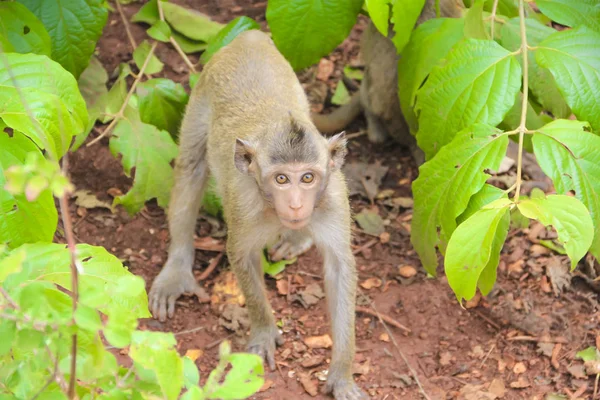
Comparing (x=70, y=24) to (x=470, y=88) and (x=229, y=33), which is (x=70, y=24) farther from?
(x=470, y=88)

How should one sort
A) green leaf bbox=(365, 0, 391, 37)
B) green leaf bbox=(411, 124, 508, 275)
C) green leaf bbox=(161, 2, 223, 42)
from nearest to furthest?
green leaf bbox=(411, 124, 508, 275), green leaf bbox=(365, 0, 391, 37), green leaf bbox=(161, 2, 223, 42)

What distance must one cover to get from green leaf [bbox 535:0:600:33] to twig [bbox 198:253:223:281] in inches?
147

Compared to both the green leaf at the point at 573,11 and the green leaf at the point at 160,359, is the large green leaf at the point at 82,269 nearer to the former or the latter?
the green leaf at the point at 160,359

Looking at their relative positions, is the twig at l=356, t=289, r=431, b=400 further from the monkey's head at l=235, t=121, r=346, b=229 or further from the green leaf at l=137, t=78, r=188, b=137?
the green leaf at l=137, t=78, r=188, b=137

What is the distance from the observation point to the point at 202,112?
23.7 ft

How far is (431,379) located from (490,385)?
46cm

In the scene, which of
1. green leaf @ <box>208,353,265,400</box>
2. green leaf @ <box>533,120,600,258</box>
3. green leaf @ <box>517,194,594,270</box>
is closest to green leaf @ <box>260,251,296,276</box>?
green leaf @ <box>533,120,600,258</box>

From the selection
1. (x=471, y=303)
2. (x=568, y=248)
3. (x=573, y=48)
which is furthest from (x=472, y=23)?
(x=471, y=303)

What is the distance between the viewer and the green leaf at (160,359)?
2.80m

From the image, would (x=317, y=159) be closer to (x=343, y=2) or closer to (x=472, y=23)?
(x=472, y=23)

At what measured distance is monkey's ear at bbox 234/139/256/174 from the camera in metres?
5.64

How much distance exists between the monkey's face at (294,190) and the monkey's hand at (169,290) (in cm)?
224

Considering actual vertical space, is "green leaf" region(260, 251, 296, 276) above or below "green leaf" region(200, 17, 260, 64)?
below

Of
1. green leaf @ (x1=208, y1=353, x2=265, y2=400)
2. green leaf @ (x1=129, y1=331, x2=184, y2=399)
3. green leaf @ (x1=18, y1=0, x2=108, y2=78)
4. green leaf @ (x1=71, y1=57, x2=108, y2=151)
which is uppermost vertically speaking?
green leaf @ (x1=129, y1=331, x2=184, y2=399)
